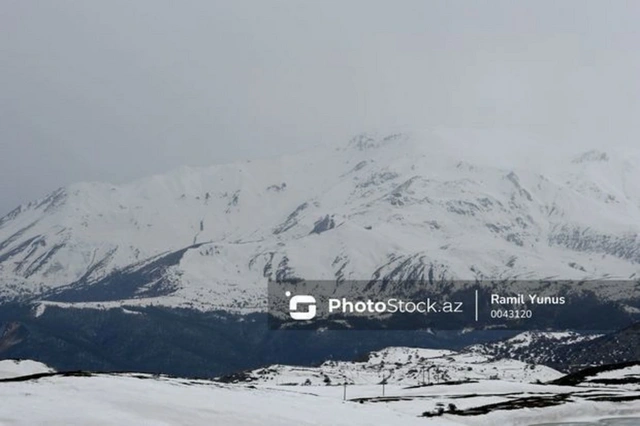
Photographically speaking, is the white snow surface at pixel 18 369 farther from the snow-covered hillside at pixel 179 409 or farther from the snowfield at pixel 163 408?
the snowfield at pixel 163 408

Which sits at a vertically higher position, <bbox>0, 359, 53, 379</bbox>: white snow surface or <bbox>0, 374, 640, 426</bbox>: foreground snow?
<bbox>0, 359, 53, 379</bbox>: white snow surface

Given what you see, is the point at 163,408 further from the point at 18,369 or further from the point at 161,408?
the point at 18,369

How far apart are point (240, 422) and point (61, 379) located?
1738 centimetres

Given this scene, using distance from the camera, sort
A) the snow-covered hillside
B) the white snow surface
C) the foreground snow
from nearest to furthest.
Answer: the foreground snow
the snow-covered hillside
the white snow surface

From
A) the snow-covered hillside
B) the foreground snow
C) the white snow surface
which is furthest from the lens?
the white snow surface

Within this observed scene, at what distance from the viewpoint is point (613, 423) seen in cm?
8000

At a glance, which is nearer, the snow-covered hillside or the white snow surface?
the snow-covered hillside

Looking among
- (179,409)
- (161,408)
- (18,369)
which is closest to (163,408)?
(161,408)

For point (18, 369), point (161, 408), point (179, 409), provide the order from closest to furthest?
point (161, 408), point (179, 409), point (18, 369)

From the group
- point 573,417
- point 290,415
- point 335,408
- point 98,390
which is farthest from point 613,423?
point 98,390

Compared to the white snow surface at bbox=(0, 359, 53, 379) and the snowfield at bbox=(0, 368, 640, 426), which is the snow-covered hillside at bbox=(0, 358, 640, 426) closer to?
the snowfield at bbox=(0, 368, 640, 426)

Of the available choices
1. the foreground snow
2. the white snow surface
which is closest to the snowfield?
the foreground snow

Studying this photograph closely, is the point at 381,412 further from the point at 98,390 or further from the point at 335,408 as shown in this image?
the point at 98,390

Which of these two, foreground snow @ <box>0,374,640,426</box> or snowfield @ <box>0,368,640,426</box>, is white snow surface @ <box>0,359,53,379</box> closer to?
snowfield @ <box>0,368,640,426</box>
